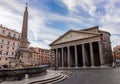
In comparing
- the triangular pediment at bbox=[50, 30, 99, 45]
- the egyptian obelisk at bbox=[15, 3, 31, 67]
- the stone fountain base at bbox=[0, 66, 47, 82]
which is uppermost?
the triangular pediment at bbox=[50, 30, 99, 45]

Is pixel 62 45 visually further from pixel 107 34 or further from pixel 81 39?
pixel 107 34

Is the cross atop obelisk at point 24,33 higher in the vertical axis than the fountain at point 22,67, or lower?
higher

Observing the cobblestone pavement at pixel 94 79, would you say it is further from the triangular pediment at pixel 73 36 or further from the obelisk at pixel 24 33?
the triangular pediment at pixel 73 36

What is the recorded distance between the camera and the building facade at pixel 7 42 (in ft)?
121

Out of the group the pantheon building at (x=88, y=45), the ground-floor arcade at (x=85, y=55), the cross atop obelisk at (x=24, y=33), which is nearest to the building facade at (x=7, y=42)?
the pantheon building at (x=88, y=45)

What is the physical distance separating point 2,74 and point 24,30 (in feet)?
21.0

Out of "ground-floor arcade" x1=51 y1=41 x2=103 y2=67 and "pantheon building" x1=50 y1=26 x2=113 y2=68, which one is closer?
"pantheon building" x1=50 y1=26 x2=113 y2=68

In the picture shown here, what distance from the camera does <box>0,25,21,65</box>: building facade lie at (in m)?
36.9

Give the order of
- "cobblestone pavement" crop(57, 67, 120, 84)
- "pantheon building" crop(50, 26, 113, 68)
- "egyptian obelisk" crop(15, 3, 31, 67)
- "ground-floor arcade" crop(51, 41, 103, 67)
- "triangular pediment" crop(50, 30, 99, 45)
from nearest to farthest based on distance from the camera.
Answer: "cobblestone pavement" crop(57, 67, 120, 84)
"egyptian obelisk" crop(15, 3, 31, 67)
"pantheon building" crop(50, 26, 113, 68)
"ground-floor arcade" crop(51, 41, 103, 67)
"triangular pediment" crop(50, 30, 99, 45)

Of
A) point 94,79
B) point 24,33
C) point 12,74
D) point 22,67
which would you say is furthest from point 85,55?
point 12,74

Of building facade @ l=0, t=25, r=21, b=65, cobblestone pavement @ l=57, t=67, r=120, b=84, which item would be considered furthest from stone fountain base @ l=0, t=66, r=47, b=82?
building facade @ l=0, t=25, r=21, b=65

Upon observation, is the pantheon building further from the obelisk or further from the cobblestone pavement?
the obelisk

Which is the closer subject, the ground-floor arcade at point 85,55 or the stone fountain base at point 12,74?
the stone fountain base at point 12,74

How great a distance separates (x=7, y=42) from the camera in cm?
3925
